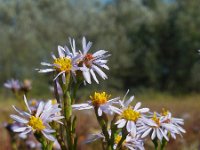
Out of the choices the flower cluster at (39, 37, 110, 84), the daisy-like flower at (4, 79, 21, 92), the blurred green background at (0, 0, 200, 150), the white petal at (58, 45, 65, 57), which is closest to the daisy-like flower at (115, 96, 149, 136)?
the flower cluster at (39, 37, 110, 84)

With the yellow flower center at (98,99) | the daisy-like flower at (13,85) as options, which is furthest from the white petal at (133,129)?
the daisy-like flower at (13,85)

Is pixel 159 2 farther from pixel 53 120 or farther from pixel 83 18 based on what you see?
pixel 53 120

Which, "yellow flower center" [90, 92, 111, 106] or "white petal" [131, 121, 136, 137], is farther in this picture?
"yellow flower center" [90, 92, 111, 106]

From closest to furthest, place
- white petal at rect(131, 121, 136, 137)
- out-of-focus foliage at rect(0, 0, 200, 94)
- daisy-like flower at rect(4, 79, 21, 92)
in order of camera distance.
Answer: white petal at rect(131, 121, 136, 137)
daisy-like flower at rect(4, 79, 21, 92)
out-of-focus foliage at rect(0, 0, 200, 94)

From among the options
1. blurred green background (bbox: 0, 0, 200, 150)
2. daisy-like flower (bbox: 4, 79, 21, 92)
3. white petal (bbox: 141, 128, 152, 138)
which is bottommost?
white petal (bbox: 141, 128, 152, 138)

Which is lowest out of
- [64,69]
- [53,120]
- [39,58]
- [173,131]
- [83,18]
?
[173,131]

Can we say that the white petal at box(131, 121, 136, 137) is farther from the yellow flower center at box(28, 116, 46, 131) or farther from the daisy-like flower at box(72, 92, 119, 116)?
the yellow flower center at box(28, 116, 46, 131)

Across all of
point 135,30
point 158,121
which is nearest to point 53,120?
point 158,121

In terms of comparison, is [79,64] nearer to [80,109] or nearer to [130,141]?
[80,109]
